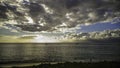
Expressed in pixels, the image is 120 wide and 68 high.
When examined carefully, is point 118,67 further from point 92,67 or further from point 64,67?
point 64,67

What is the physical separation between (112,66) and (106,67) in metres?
0.53

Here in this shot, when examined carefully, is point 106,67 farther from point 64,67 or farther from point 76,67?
point 64,67

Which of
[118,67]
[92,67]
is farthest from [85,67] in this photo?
[118,67]

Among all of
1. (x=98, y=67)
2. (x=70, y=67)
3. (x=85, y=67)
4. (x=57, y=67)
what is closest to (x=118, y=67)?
(x=98, y=67)

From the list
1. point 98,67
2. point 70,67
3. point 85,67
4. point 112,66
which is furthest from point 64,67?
point 112,66

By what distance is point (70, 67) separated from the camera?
1046 centimetres

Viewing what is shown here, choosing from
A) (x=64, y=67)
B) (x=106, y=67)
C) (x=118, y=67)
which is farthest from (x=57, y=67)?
(x=118, y=67)

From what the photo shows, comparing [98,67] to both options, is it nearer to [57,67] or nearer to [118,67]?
[118,67]

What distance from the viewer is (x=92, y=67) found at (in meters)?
10.5

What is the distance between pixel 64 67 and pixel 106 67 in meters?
2.57

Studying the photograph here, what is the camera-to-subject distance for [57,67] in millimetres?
10422

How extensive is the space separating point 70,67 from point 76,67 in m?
0.37

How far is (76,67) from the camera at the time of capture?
34.0ft

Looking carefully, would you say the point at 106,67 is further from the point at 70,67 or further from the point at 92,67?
the point at 70,67
